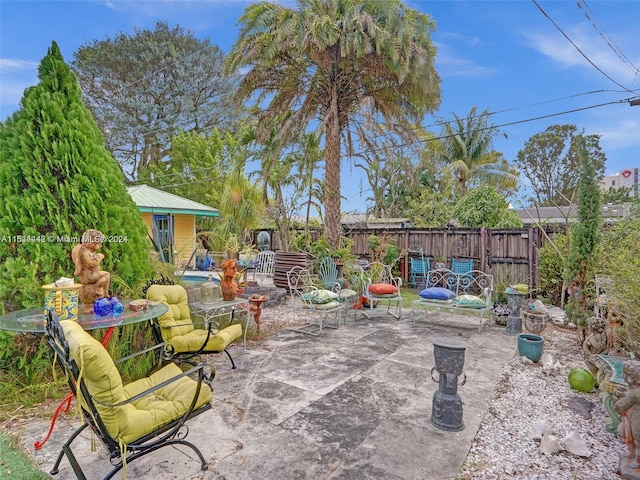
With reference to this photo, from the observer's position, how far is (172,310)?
3510 millimetres

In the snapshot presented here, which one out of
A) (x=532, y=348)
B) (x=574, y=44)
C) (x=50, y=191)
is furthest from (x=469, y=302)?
(x=50, y=191)

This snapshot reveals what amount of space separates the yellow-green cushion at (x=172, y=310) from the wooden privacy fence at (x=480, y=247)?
20.7 feet

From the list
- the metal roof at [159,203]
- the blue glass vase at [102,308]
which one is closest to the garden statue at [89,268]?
the blue glass vase at [102,308]

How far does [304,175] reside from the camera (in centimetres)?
1169

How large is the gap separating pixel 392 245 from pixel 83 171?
8.65 m

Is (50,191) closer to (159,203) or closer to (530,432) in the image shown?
(530,432)

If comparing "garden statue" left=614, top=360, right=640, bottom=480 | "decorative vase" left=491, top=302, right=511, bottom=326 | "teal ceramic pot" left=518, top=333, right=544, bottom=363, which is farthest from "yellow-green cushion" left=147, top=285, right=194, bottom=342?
"decorative vase" left=491, top=302, right=511, bottom=326

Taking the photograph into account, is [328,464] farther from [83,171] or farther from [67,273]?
[83,171]

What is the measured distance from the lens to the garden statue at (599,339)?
145 inches

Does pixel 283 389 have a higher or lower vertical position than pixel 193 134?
lower

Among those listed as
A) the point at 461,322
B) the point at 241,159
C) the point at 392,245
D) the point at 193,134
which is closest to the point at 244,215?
the point at 241,159

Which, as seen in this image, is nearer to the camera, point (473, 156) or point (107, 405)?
point (107, 405)

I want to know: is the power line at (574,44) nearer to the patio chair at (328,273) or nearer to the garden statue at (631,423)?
the garden statue at (631,423)

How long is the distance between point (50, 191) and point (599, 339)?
19.2 feet
